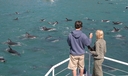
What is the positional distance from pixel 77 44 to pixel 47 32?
27.2m

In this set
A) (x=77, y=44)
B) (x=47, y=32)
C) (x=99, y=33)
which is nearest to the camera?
(x=99, y=33)

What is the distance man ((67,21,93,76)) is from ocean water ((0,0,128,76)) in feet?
44.5

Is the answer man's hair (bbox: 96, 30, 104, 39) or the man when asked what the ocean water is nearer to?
the man

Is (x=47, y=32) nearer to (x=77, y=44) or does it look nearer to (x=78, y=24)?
(x=77, y=44)

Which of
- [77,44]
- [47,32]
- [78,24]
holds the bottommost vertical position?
[47,32]

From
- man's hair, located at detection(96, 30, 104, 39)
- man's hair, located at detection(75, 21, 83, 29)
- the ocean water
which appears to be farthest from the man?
the ocean water

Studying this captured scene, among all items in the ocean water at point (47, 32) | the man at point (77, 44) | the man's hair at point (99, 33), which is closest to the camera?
the man's hair at point (99, 33)

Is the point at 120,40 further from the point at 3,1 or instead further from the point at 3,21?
the point at 3,1

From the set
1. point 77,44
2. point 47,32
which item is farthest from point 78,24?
point 47,32

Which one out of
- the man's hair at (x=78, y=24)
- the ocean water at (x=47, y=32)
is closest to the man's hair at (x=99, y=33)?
the man's hair at (x=78, y=24)

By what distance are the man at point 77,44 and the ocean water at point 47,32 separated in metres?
13.6

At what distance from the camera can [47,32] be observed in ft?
120

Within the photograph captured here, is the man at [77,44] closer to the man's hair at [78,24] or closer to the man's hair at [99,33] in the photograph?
the man's hair at [78,24]

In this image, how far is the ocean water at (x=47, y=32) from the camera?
26000 mm
